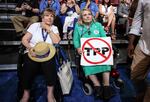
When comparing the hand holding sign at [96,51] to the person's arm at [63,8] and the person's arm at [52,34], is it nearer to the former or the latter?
the person's arm at [52,34]

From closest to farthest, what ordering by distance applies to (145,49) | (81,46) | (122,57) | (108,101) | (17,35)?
(145,49) → (108,101) → (81,46) → (122,57) → (17,35)

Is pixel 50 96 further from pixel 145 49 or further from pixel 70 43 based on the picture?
pixel 70 43

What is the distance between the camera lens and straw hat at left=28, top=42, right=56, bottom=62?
3.23 m

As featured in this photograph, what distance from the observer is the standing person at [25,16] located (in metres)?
5.12

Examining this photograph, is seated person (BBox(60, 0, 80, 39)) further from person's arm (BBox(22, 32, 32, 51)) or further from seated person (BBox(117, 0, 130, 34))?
person's arm (BBox(22, 32, 32, 51))

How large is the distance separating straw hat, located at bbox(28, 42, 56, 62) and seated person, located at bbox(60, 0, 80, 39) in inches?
71.0

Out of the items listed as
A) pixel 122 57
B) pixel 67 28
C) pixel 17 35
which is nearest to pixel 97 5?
pixel 67 28

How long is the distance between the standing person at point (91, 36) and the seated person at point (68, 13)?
1.24 meters

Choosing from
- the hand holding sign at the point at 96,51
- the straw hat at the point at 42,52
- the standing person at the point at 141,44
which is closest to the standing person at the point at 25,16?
the hand holding sign at the point at 96,51

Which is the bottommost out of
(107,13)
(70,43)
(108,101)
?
(108,101)

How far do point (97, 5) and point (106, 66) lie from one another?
245 centimetres

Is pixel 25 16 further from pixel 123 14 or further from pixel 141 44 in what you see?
pixel 141 44

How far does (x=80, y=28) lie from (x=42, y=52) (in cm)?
85

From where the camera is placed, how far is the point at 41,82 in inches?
154
